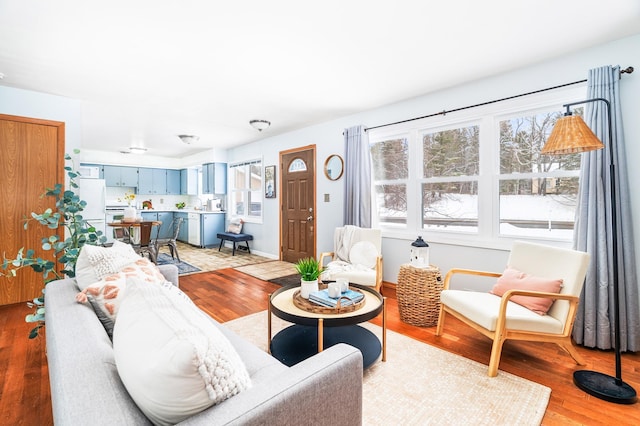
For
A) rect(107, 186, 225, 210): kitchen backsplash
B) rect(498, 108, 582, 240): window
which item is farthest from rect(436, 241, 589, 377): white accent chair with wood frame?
rect(107, 186, 225, 210): kitchen backsplash

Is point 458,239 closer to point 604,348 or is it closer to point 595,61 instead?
point 604,348

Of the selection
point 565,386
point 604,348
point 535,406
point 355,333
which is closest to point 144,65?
point 355,333

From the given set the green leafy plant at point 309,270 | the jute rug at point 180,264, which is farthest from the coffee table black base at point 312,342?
the jute rug at point 180,264

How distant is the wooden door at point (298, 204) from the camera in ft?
17.1

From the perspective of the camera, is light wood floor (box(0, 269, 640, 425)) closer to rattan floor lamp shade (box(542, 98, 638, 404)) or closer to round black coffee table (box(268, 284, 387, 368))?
rattan floor lamp shade (box(542, 98, 638, 404))

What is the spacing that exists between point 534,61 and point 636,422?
9.16 ft

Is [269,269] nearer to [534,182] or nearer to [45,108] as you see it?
[45,108]

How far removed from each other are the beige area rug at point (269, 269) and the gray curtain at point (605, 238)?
3553 millimetres

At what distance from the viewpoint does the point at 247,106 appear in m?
4.19

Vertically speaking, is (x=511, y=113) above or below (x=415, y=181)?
above

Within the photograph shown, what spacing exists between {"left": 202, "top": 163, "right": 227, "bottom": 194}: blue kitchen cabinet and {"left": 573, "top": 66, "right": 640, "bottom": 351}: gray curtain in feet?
21.5

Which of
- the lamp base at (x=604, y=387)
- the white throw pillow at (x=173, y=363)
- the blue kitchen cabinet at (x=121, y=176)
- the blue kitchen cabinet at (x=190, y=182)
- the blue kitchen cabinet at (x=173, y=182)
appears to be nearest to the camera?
the white throw pillow at (x=173, y=363)

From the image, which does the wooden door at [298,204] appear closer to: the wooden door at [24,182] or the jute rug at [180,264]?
the jute rug at [180,264]

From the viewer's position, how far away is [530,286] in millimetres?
2303
